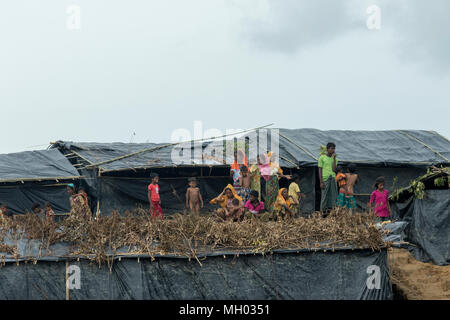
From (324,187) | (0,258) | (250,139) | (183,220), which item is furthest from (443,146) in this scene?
(0,258)

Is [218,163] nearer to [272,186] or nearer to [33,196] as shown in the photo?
[272,186]

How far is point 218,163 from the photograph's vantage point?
50.4 feet

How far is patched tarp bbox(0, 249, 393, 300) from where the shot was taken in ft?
29.2

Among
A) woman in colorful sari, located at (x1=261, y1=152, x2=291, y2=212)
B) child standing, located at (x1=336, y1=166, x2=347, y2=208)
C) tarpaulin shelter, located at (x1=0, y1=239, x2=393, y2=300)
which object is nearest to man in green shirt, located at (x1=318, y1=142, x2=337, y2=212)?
child standing, located at (x1=336, y1=166, x2=347, y2=208)

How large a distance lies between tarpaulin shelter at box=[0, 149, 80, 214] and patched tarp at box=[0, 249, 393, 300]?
21.5 feet

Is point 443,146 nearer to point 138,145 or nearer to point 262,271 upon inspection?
point 138,145

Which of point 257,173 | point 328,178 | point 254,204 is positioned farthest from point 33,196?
point 328,178

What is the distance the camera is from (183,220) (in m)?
9.17

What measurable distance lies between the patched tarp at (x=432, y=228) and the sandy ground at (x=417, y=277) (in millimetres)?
219

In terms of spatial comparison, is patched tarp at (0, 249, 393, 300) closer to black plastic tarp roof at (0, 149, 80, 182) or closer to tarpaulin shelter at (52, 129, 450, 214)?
tarpaulin shelter at (52, 129, 450, 214)

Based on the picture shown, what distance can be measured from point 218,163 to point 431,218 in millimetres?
5309

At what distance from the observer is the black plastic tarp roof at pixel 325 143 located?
50.9ft

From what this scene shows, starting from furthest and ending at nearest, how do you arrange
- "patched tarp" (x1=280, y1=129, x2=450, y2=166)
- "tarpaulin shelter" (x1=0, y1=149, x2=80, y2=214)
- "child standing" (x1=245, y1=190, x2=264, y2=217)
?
"patched tarp" (x1=280, y1=129, x2=450, y2=166)
"tarpaulin shelter" (x1=0, y1=149, x2=80, y2=214)
"child standing" (x1=245, y1=190, x2=264, y2=217)
